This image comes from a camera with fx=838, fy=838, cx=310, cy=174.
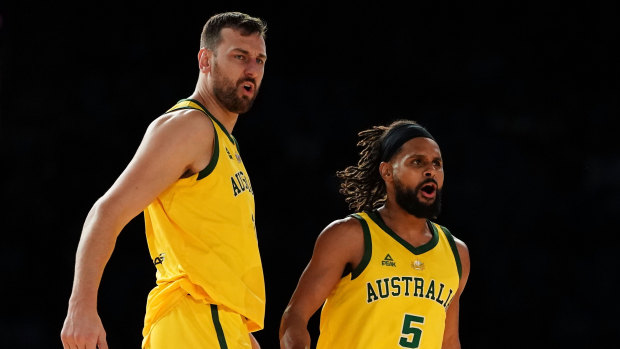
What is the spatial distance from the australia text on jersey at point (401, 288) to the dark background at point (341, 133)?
2704 mm

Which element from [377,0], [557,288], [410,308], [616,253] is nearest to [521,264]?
[557,288]

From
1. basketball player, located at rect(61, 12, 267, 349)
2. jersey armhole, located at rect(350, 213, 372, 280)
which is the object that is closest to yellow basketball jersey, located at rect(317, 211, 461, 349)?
jersey armhole, located at rect(350, 213, 372, 280)

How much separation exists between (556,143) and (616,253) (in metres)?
1.03

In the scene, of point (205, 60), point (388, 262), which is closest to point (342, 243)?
point (388, 262)

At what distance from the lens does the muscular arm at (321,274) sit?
315 centimetres

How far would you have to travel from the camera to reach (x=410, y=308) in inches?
125

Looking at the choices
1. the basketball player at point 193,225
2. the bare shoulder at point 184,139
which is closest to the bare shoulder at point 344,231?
the basketball player at point 193,225

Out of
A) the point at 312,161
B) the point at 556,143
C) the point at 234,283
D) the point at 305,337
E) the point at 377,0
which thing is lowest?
the point at 305,337

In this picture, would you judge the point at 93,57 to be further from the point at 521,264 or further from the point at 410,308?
the point at 410,308

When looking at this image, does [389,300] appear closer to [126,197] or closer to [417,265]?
[417,265]

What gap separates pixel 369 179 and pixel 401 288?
22.6 inches

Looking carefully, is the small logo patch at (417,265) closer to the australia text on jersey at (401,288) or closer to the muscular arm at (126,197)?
the australia text on jersey at (401,288)

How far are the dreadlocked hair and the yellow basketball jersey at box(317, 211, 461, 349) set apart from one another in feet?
0.89

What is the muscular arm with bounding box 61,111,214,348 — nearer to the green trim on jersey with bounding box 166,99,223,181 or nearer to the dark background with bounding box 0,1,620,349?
the green trim on jersey with bounding box 166,99,223,181
